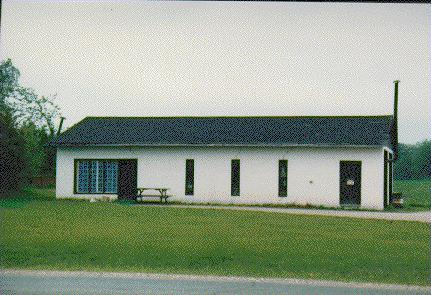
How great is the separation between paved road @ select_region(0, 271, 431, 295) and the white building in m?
18.8

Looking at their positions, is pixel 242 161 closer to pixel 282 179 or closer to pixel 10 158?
pixel 282 179

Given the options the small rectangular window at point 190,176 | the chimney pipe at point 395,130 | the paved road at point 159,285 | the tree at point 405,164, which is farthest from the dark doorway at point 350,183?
the tree at point 405,164

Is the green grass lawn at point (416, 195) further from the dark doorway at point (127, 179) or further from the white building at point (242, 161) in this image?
the dark doorway at point (127, 179)

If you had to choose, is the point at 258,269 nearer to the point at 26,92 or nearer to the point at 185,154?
the point at 185,154

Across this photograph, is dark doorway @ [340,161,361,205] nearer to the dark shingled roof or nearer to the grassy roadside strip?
the dark shingled roof

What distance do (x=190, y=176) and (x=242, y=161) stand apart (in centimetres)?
272

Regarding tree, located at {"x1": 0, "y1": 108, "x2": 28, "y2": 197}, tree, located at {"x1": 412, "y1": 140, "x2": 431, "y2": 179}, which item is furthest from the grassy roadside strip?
tree, located at {"x1": 412, "y1": 140, "x2": 431, "y2": 179}

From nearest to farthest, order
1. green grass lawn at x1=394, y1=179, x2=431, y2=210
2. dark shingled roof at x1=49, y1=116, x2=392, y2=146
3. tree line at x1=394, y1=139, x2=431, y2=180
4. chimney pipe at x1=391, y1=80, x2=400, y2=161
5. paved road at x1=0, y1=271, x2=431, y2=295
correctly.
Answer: paved road at x1=0, y1=271, x2=431, y2=295, dark shingled roof at x1=49, y1=116, x2=392, y2=146, green grass lawn at x1=394, y1=179, x2=431, y2=210, chimney pipe at x1=391, y1=80, x2=400, y2=161, tree line at x1=394, y1=139, x2=431, y2=180

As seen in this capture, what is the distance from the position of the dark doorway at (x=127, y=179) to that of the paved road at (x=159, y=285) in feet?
67.1

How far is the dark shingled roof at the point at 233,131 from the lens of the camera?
93.4 ft

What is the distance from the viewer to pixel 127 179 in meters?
30.1

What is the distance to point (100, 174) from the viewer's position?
30.4 m

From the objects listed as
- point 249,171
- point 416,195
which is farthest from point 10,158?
point 416,195

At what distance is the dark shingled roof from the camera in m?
28.5
